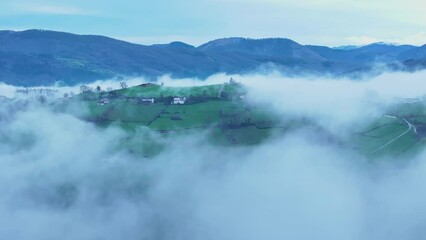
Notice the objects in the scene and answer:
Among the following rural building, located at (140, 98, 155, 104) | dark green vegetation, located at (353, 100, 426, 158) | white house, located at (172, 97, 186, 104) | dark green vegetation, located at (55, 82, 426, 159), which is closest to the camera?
dark green vegetation, located at (353, 100, 426, 158)

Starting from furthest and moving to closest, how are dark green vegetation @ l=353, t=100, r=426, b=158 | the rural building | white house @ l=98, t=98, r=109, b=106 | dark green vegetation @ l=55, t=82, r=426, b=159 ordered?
white house @ l=98, t=98, r=109, b=106
the rural building
dark green vegetation @ l=55, t=82, r=426, b=159
dark green vegetation @ l=353, t=100, r=426, b=158

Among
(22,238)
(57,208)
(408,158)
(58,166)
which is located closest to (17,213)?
(57,208)

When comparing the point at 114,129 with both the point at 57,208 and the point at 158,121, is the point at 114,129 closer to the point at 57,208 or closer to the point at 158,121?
the point at 158,121

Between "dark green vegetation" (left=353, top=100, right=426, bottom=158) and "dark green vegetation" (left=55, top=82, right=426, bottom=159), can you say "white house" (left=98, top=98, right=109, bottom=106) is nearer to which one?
"dark green vegetation" (left=55, top=82, right=426, bottom=159)

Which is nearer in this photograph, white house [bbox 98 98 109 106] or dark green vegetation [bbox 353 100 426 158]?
dark green vegetation [bbox 353 100 426 158]

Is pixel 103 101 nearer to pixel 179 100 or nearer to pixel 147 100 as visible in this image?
pixel 147 100

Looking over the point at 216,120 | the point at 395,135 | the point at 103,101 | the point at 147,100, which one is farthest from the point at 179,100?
the point at 395,135

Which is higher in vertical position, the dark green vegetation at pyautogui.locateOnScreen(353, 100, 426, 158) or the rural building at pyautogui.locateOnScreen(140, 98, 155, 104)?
the rural building at pyautogui.locateOnScreen(140, 98, 155, 104)

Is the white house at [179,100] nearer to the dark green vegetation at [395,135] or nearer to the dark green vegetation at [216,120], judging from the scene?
the dark green vegetation at [216,120]

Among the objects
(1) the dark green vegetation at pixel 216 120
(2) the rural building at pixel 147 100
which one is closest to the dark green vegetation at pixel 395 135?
(1) the dark green vegetation at pixel 216 120

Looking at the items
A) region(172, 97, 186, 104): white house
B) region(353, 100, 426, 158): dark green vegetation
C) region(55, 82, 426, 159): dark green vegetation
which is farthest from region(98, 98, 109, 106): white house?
region(353, 100, 426, 158): dark green vegetation

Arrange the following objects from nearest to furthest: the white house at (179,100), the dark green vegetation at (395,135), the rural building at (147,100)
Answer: the dark green vegetation at (395,135), the white house at (179,100), the rural building at (147,100)
